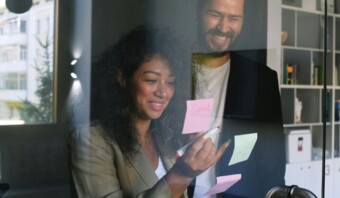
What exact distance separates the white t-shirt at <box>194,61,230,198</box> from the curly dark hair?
78mm

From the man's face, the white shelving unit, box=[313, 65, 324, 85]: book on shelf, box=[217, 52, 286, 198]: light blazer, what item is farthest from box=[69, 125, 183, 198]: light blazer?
box=[313, 65, 324, 85]: book on shelf

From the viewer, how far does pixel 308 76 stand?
6.10 ft

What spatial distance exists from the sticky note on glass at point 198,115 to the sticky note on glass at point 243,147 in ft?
0.58

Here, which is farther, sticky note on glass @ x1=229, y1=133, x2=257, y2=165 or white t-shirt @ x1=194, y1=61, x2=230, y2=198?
sticky note on glass @ x1=229, y1=133, x2=257, y2=165

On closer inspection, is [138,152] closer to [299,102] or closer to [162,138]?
[162,138]

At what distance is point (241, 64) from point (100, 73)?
2.06 ft

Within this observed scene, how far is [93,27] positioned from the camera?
0.96 metres

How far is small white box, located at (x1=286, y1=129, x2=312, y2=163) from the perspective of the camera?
5.51 feet

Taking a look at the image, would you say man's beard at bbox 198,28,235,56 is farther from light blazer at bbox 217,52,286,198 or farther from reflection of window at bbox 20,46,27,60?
reflection of window at bbox 20,46,27,60

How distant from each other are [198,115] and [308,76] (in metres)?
0.88

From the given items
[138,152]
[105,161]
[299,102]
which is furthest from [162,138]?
[299,102]

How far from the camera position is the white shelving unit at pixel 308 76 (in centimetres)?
159

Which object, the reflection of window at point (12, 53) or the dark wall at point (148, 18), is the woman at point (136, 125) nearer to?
the dark wall at point (148, 18)

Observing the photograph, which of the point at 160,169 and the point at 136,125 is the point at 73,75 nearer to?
the point at 136,125
